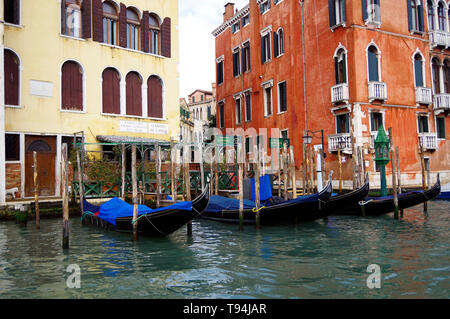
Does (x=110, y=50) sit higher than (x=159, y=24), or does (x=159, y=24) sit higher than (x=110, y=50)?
(x=159, y=24)

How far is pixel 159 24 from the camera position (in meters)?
14.1

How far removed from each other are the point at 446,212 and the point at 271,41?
427 inches

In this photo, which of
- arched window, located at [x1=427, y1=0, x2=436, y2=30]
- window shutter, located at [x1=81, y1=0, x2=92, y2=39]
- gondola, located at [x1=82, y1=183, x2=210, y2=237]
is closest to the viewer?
gondola, located at [x1=82, y1=183, x2=210, y2=237]

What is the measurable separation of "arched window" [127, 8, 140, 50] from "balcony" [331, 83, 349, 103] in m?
7.02

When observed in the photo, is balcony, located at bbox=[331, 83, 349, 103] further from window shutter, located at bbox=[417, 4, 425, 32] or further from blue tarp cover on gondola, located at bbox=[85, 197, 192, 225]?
blue tarp cover on gondola, located at bbox=[85, 197, 192, 225]

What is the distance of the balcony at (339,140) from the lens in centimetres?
1451

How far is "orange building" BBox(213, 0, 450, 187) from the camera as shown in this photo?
579 inches

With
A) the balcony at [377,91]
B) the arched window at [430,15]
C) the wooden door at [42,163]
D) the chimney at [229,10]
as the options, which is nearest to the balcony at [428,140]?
the balcony at [377,91]

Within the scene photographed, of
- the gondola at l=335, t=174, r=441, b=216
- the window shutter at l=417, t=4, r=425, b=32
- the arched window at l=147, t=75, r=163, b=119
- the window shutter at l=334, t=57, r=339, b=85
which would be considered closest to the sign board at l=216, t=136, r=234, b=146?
the arched window at l=147, t=75, r=163, b=119

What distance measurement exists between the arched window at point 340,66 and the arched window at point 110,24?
7786mm

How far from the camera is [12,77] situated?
11.2 m

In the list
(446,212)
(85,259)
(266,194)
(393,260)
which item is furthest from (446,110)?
(85,259)

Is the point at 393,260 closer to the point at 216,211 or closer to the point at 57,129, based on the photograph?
the point at 216,211

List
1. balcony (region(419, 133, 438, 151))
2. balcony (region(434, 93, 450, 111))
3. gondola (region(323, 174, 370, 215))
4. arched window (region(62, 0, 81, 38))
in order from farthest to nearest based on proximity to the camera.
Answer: balcony (region(434, 93, 450, 111))
balcony (region(419, 133, 438, 151))
arched window (region(62, 0, 81, 38))
gondola (region(323, 174, 370, 215))
